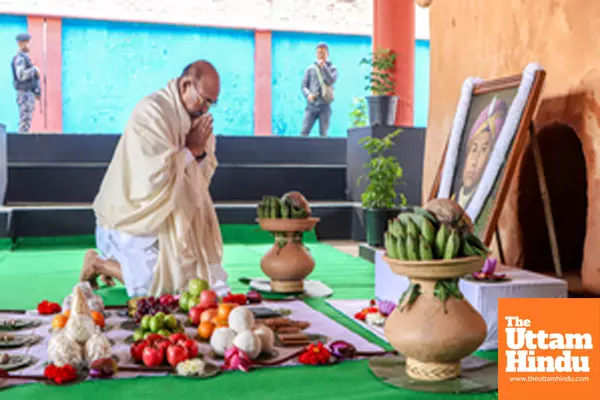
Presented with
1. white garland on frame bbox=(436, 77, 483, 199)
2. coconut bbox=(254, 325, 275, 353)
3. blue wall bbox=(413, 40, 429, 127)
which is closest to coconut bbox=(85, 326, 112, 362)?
coconut bbox=(254, 325, 275, 353)

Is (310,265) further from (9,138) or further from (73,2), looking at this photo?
(73,2)

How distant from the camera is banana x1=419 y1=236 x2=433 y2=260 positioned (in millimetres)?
2393

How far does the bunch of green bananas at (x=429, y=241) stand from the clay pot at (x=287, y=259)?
174 centimetres

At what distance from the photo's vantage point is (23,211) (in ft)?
26.6

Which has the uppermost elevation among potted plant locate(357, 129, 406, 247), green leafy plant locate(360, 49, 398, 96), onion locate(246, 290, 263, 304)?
green leafy plant locate(360, 49, 398, 96)

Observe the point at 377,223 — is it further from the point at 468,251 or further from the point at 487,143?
the point at 468,251

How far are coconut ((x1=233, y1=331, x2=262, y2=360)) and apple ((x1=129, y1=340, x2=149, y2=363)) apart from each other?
1.12 feet

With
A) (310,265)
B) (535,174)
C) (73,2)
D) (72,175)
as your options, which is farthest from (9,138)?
(535,174)

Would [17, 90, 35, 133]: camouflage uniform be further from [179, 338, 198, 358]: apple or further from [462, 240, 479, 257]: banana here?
[462, 240, 479, 257]: banana

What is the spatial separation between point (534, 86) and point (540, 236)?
1103 mm

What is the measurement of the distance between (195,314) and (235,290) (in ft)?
4.54

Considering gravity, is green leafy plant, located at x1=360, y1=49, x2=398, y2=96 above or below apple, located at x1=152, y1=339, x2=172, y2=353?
above

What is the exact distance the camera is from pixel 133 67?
1406cm

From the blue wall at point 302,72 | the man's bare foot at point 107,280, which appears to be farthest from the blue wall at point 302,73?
the man's bare foot at point 107,280
